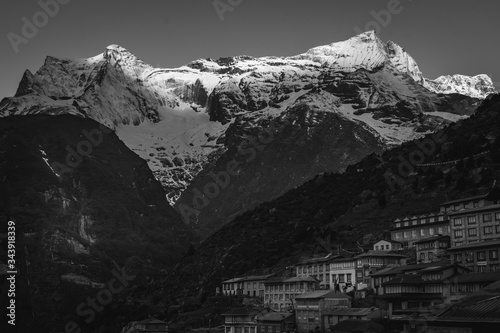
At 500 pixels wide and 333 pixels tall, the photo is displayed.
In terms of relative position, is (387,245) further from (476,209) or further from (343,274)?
(476,209)

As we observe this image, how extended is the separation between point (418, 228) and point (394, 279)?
109 ft

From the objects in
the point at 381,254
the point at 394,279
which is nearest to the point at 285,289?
the point at 381,254

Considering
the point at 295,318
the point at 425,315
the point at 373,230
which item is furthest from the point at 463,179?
the point at 425,315

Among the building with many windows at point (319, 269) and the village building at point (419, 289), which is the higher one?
the building with many windows at point (319, 269)

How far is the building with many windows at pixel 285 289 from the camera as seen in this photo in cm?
13362

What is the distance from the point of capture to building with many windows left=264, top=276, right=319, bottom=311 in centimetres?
13362

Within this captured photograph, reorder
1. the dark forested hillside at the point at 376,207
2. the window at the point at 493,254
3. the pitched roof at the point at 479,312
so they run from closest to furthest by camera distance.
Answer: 1. the pitched roof at the point at 479,312
2. the window at the point at 493,254
3. the dark forested hillside at the point at 376,207

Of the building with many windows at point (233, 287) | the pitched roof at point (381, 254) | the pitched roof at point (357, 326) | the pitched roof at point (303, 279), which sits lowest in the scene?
the pitched roof at point (357, 326)

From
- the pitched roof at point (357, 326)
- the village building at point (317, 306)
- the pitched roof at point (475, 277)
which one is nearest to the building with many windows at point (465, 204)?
the village building at point (317, 306)

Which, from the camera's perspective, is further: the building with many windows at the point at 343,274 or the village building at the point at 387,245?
the village building at the point at 387,245

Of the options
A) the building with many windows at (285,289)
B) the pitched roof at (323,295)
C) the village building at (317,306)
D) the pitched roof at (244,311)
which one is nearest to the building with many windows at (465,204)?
the building with many windows at (285,289)

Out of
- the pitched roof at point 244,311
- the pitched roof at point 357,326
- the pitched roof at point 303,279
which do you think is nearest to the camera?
the pitched roof at point 357,326

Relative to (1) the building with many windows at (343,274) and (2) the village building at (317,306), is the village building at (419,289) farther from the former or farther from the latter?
(1) the building with many windows at (343,274)

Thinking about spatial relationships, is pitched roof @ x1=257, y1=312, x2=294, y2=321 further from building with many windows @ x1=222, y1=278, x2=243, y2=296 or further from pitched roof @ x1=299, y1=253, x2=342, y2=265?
building with many windows @ x1=222, y1=278, x2=243, y2=296
